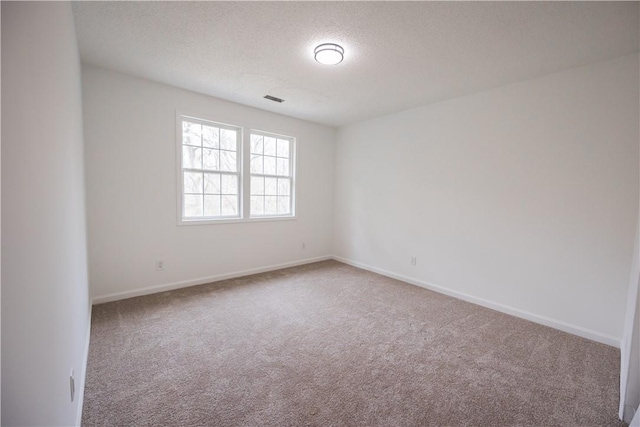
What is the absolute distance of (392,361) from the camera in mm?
2217

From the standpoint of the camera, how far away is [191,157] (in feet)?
12.5

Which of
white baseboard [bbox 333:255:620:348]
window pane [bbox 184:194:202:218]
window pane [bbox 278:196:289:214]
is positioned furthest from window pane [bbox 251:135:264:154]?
white baseboard [bbox 333:255:620:348]

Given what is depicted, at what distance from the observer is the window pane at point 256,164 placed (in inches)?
173

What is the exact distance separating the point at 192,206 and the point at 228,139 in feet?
3.67

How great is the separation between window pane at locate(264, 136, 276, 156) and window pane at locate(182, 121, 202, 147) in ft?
3.41

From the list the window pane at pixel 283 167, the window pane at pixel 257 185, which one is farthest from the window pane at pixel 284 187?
the window pane at pixel 257 185

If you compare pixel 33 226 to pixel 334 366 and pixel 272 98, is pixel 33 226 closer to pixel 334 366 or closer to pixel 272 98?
pixel 334 366

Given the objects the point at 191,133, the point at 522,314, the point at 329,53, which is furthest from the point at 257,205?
the point at 522,314

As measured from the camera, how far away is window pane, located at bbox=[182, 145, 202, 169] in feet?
12.3

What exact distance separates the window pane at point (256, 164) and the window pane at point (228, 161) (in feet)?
0.96

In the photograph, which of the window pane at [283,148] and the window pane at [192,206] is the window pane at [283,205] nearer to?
the window pane at [283,148]

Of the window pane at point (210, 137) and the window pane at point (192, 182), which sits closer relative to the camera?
the window pane at point (192, 182)

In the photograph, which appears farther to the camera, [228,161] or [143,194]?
[228,161]

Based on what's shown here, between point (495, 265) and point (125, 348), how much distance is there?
12.7 feet
